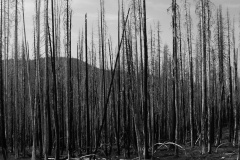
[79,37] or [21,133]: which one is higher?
[79,37]

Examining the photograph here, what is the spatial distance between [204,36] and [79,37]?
8547 mm

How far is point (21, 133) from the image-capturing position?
14.1 meters

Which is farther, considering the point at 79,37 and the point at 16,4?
the point at 79,37

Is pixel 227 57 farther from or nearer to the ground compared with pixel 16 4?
nearer to the ground

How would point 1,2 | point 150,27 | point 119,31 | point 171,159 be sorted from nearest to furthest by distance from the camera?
1. point 171,159
2. point 1,2
3. point 119,31
4. point 150,27

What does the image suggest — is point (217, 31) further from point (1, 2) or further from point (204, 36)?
point (1, 2)

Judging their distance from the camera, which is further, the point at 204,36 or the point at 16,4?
the point at 16,4

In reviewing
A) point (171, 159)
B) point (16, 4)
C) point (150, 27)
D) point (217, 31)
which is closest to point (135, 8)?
point (16, 4)

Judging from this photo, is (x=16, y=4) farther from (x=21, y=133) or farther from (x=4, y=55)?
(x=21, y=133)

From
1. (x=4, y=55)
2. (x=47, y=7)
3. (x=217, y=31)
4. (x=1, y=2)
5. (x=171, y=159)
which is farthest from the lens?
(x=217, y=31)

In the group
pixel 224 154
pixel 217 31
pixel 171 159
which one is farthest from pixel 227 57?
pixel 171 159

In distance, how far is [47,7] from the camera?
9633mm

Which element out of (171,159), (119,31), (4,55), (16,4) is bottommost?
(171,159)

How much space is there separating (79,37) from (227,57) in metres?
8.63
